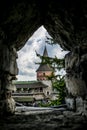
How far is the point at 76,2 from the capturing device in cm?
800

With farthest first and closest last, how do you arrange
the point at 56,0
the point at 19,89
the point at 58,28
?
the point at 19,89
the point at 58,28
the point at 56,0

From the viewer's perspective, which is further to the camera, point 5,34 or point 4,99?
point 4,99

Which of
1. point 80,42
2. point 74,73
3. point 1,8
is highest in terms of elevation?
point 1,8

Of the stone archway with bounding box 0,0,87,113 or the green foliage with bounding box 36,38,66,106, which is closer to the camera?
the stone archway with bounding box 0,0,87,113

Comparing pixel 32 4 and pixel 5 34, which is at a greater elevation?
pixel 32 4

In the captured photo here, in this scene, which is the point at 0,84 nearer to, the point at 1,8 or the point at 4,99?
the point at 4,99

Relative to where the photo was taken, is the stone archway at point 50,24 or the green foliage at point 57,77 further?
the green foliage at point 57,77

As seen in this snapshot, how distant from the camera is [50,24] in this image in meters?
12.3

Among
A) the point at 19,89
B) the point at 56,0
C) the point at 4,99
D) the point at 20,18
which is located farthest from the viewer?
the point at 19,89

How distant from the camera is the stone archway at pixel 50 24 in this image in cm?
852

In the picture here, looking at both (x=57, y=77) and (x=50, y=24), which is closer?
(x=50, y=24)

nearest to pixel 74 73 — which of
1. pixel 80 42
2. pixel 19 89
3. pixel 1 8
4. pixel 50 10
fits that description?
pixel 80 42

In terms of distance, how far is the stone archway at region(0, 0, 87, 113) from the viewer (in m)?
8.52

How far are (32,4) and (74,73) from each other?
327 centimetres
